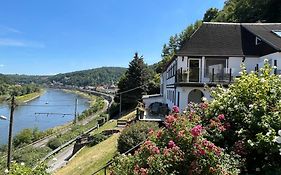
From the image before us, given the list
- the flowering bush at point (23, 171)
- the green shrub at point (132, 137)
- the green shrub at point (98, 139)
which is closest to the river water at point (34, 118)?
the green shrub at point (98, 139)

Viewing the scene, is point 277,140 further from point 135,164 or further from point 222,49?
point 222,49

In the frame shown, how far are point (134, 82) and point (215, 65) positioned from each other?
1092 inches

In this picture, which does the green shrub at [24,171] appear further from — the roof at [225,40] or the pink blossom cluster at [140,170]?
the roof at [225,40]

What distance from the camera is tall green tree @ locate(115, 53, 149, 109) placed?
49.5 m

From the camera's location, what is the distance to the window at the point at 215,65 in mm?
22516

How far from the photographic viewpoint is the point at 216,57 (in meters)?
22.8

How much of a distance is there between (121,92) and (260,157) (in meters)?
44.1

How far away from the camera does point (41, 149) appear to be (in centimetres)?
3516

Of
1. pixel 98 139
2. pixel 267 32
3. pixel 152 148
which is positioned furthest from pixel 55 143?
pixel 152 148

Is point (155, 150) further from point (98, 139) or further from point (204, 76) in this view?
point (98, 139)

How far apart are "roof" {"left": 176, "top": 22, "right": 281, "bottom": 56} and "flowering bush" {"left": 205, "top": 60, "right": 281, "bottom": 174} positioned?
1476 centimetres

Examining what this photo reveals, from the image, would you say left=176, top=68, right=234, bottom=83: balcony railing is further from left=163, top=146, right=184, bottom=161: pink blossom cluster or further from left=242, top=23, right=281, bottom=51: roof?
left=163, top=146, right=184, bottom=161: pink blossom cluster

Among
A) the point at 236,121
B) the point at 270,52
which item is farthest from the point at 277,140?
the point at 270,52

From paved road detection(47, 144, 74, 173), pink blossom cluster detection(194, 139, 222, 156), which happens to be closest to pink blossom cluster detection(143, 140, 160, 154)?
pink blossom cluster detection(194, 139, 222, 156)
